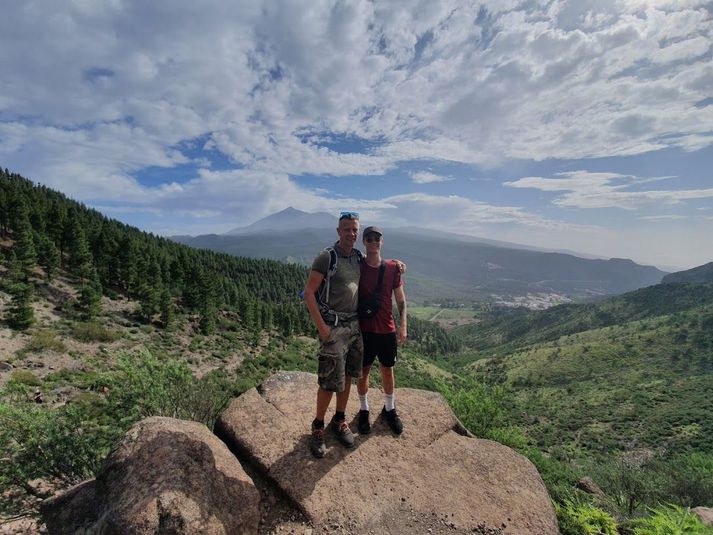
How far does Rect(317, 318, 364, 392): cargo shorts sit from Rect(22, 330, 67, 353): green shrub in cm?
4797

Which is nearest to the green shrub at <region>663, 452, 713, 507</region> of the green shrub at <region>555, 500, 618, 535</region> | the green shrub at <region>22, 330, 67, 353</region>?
the green shrub at <region>555, 500, 618, 535</region>

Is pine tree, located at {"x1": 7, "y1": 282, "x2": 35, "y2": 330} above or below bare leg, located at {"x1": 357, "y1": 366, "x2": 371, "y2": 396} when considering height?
below

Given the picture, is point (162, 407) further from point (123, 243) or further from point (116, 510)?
point (123, 243)

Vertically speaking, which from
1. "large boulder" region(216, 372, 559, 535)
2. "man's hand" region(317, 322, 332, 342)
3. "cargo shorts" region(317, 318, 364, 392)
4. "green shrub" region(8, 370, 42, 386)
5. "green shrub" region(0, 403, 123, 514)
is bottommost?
"green shrub" region(8, 370, 42, 386)

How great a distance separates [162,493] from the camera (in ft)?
16.0

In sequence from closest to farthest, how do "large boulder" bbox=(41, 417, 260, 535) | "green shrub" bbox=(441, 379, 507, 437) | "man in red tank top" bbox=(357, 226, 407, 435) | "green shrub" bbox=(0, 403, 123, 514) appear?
"large boulder" bbox=(41, 417, 260, 535), "man in red tank top" bbox=(357, 226, 407, 435), "green shrub" bbox=(0, 403, 123, 514), "green shrub" bbox=(441, 379, 507, 437)

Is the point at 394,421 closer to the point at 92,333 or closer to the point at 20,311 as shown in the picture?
the point at 92,333

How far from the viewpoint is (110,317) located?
188 ft

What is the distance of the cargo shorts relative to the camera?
628 centimetres

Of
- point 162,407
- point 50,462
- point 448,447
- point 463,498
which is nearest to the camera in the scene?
point 463,498

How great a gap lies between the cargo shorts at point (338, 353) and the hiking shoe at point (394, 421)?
82.0 inches

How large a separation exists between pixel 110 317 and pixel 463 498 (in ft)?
224

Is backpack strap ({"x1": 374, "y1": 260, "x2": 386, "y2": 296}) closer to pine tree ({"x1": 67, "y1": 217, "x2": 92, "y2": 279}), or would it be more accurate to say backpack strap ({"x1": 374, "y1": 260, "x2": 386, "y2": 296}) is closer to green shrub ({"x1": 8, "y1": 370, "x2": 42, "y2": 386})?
green shrub ({"x1": 8, "y1": 370, "x2": 42, "y2": 386})

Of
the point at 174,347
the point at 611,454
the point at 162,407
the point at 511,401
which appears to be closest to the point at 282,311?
the point at 174,347
